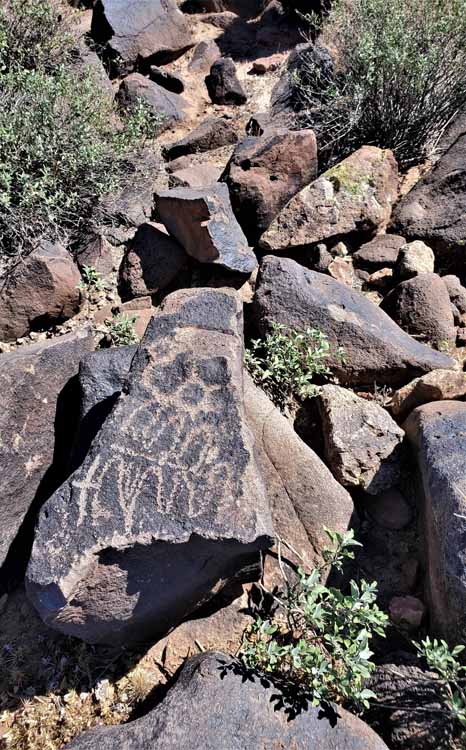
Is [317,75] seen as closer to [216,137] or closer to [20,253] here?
[216,137]

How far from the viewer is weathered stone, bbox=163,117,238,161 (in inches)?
197

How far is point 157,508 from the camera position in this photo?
6.43 ft

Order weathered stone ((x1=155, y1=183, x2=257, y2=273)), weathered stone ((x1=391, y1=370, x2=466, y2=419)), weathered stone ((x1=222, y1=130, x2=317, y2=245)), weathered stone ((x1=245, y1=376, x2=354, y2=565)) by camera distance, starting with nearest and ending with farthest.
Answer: weathered stone ((x1=245, y1=376, x2=354, y2=565)) < weathered stone ((x1=391, y1=370, x2=466, y2=419)) < weathered stone ((x1=155, y1=183, x2=257, y2=273)) < weathered stone ((x1=222, y1=130, x2=317, y2=245))

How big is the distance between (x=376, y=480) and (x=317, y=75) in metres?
4.10

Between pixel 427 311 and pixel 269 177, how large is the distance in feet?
4.80

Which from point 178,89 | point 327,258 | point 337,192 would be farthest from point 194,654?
Answer: point 178,89

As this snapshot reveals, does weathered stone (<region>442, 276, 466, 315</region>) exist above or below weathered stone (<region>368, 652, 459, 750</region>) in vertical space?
above

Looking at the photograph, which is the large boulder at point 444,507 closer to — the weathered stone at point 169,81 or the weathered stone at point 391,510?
the weathered stone at point 391,510

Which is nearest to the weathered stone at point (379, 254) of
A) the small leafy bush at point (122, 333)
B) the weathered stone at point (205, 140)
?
the small leafy bush at point (122, 333)

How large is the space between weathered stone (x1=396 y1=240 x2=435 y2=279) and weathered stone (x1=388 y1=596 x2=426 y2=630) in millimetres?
1995

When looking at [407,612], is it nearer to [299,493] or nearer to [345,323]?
[299,493]

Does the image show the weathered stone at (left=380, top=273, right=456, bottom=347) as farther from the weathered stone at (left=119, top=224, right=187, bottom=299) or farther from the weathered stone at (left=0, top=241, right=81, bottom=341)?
the weathered stone at (left=0, top=241, right=81, bottom=341)

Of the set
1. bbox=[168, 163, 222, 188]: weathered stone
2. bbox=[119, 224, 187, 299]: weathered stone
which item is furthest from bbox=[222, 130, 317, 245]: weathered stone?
bbox=[119, 224, 187, 299]: weathered stone

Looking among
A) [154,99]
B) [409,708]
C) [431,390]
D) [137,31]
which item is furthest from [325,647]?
[137,31]
